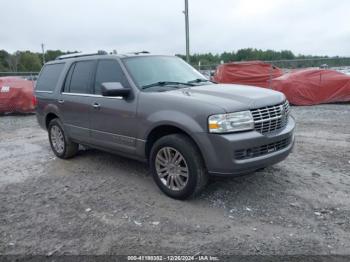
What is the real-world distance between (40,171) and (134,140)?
7.19 ft

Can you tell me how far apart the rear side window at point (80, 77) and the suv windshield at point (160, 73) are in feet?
2.86

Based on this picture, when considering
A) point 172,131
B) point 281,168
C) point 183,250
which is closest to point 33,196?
point 172,131

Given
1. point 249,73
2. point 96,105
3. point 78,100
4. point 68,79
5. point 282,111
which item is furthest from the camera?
point 249,73

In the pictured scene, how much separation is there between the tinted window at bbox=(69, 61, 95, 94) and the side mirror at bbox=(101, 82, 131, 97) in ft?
3.59

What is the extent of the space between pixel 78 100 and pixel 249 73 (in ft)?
38.9

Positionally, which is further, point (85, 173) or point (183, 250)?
point (85, 173)

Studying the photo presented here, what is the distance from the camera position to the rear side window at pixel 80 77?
18.9 feet

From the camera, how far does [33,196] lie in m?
4.98

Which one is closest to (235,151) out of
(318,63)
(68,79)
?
(68,79)

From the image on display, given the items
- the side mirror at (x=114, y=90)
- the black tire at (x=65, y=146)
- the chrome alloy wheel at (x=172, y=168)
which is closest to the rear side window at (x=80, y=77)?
the black tire at (x=65, y=146)

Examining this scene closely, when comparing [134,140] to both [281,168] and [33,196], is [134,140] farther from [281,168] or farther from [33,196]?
[281,168]

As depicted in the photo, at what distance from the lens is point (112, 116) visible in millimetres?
5164

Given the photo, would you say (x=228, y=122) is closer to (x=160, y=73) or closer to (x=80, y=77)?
(x=160, y=73)

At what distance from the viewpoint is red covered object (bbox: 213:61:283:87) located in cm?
1620
